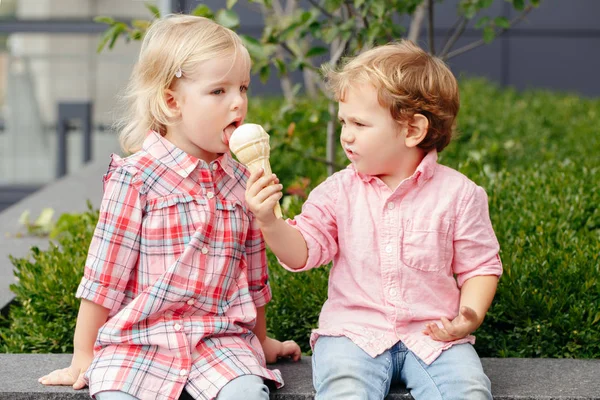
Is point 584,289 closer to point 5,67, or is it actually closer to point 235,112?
point 235,112

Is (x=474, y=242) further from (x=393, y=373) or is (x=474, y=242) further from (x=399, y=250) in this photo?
(x=393, y=373)

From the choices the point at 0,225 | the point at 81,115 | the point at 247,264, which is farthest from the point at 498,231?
the point at 81,115

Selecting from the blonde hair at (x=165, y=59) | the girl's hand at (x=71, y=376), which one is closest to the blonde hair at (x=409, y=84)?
the blonde hair at (x=165, y=59)

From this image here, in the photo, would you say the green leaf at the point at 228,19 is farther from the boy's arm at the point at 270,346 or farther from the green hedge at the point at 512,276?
the boy's arm at the point at 270,346

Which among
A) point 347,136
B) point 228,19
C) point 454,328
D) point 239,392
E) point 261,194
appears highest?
point 228,19

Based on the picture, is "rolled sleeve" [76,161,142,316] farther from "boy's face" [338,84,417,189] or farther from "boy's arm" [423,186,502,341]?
"boy's arm" [423,186,502,341]

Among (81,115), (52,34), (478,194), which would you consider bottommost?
(81,115)

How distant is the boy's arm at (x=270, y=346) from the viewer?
3.15 metres

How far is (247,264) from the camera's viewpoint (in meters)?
3.10

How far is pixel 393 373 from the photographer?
291 centimetres

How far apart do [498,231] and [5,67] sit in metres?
5.90

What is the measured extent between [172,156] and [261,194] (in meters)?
0.38

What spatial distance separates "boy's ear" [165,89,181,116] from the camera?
2.93m

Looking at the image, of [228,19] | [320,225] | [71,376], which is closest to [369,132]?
[320,225]
